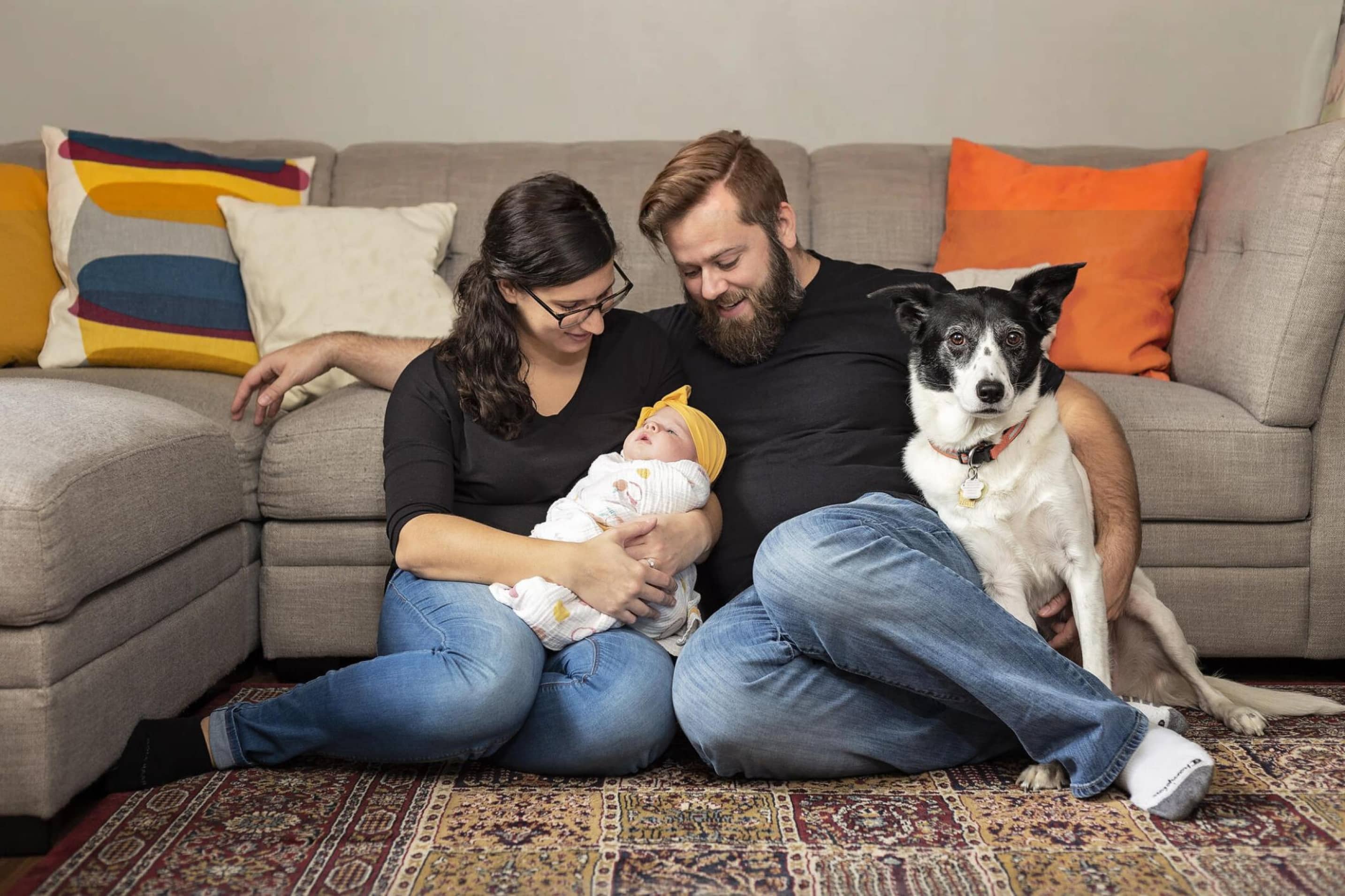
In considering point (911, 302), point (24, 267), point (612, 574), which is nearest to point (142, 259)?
point (24, 267)

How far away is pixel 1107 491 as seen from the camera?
1.86 metres

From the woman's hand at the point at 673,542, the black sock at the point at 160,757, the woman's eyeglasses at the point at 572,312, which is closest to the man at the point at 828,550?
the woman's hand at the point at 673,542

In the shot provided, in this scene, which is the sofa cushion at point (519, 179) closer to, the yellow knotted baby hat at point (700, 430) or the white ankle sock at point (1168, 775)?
the yellow knotted baby hat at point (700, 430)

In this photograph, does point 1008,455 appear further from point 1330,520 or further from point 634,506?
point 1330,520

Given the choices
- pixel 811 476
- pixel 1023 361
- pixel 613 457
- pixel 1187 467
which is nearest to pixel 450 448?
pixel 613 457

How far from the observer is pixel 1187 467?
217 cm

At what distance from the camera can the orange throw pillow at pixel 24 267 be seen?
8.59 feet

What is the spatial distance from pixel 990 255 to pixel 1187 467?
29.6 inches

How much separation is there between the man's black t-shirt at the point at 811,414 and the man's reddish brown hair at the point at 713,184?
193 millimetres

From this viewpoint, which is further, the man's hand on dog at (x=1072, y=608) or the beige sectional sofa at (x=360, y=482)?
the man's hand on dog at (x=1072, y=608)

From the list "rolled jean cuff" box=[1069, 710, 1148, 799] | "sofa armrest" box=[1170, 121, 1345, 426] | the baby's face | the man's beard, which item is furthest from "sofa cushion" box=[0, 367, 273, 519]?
"sofa armrest" box=[1170, 121, 1345, 426]

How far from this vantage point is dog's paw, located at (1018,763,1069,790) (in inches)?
63.4

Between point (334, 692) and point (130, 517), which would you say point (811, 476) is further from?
point (130, 517)

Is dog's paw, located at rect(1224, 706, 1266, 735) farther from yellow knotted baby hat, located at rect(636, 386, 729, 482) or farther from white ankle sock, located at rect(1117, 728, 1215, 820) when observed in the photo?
yellow knotted baby hat, located at rect(636, 386, 729, 482)
